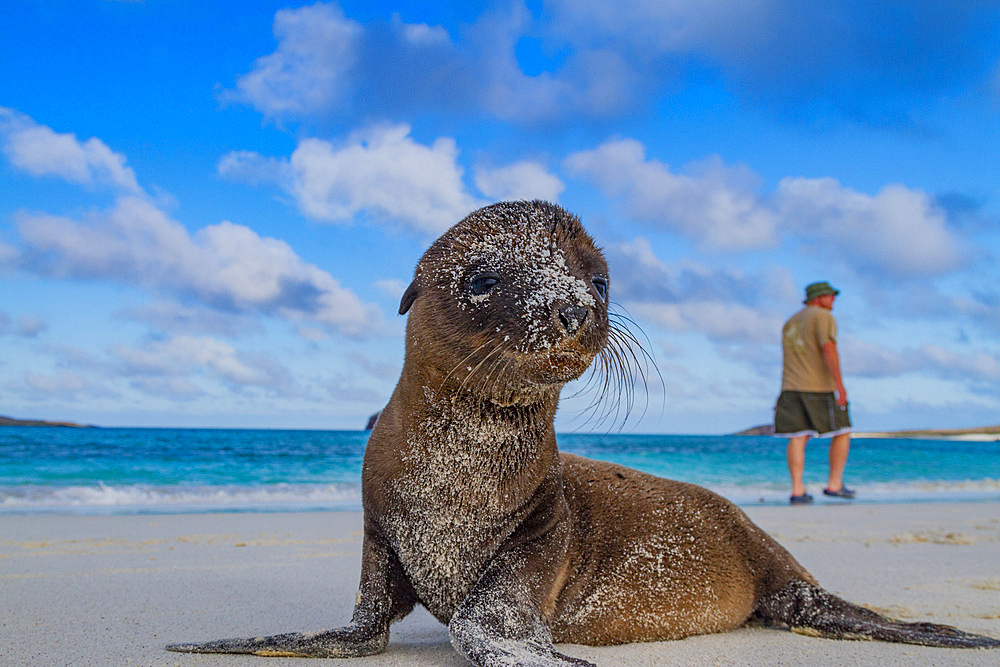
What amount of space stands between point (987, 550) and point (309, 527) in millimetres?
6022

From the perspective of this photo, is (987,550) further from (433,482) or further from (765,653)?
(433,482)

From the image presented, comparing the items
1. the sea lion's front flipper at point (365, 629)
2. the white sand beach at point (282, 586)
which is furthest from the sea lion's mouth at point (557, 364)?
the white sand beach at point (282, 586)

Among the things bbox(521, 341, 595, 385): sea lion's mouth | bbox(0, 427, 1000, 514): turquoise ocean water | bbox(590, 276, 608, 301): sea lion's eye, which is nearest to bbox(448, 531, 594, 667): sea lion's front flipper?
bbox(521, 341, 595, 385): sea lion's mouth

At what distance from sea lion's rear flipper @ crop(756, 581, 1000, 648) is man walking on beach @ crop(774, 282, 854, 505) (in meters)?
6.48

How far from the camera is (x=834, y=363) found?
9.59 meters

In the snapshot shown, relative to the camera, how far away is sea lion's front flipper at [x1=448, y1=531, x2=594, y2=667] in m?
2.45

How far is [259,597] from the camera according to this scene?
429 centimetres

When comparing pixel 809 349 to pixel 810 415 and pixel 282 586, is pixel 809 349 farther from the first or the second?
pixel 282 586

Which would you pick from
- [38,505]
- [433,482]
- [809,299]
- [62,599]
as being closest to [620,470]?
[433,482]

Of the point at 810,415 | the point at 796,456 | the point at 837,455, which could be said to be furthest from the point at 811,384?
the point at 837,455

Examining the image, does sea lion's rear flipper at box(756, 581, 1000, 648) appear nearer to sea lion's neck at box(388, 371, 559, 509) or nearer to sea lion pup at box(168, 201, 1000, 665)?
sea lion pup at box(168, 201, 1000, 665)

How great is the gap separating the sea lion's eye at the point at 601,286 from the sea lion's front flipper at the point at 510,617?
2.91 feet

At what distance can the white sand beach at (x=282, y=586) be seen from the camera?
10.0 ft

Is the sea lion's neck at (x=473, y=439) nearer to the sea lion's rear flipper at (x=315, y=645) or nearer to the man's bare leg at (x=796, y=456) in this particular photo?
the sea lion's rear flipper at (x=315, y=645)
